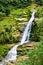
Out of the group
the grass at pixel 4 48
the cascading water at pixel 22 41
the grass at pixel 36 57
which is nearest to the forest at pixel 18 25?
the grass at pixel 4 48

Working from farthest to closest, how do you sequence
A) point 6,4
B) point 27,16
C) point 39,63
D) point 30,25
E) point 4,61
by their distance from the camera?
point 6,4, point 27,16, point 30,25, point 4,61, point 39,63

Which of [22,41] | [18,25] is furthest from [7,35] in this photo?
[18,25]

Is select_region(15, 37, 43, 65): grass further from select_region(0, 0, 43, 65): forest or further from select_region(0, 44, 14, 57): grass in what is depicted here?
select_region(0, 44, 14, 57): grass

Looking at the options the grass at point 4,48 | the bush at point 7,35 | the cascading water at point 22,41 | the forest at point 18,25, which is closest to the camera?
the cascading water at point 22,41

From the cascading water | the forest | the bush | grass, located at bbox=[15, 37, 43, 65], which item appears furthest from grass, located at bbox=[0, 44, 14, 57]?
grass, located at bbox=[15, 37, 43, 65]

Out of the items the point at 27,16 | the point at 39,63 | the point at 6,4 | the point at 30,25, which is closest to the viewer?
the point at 39,63

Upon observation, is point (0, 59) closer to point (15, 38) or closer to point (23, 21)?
point (15, 38)

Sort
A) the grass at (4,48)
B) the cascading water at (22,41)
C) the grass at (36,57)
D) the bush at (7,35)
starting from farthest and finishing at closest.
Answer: the bush at (7,35) → the grass at (4,48) → the cascading water at (22,41) → the grass at (36,57)

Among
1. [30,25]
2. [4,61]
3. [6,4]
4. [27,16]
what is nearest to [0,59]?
[4,61]

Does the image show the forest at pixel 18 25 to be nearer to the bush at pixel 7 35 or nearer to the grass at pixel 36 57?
the bush at pixel 7 35

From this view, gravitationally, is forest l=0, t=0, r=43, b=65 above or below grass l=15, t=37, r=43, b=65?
below

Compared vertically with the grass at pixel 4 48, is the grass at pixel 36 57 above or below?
above
